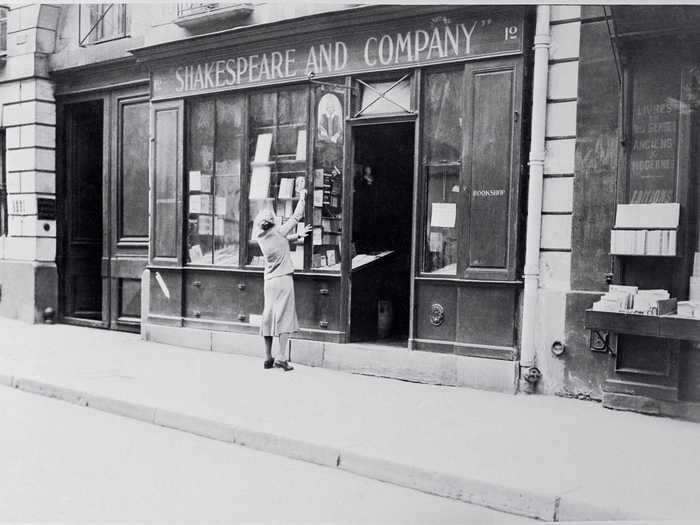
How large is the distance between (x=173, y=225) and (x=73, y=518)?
787 centimetres

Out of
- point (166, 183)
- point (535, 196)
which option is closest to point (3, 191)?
point (166, 183)

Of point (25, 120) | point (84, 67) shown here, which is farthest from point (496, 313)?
point (25, 120)

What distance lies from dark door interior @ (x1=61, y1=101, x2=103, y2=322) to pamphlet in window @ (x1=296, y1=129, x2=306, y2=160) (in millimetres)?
5526

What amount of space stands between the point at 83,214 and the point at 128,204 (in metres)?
1.72

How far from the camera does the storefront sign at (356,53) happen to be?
28.9 ft

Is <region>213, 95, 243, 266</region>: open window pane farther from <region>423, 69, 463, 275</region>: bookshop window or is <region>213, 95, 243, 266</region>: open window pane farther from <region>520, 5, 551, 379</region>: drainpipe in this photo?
<region>520, 5, 551, 379</region>: drainpipe

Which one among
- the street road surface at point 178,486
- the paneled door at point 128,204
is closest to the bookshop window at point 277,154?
the paneled door at point 128,204

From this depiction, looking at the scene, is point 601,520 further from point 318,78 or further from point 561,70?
point 318,78

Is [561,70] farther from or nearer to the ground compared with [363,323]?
farther from the ground

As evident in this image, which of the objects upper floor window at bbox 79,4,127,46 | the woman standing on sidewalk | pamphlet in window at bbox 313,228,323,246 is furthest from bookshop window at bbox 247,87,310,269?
upper floor window at bbox 79,4,127,46

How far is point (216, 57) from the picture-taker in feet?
37.6

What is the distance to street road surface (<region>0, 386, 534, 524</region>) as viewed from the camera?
482 cm

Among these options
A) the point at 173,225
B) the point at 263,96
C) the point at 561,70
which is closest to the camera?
the point at 561,70

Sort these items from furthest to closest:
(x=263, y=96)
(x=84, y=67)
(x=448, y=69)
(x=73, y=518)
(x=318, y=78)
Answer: (x=84, y=67)
(x=263, y=96)
(x=318, y=78)
(x=448, y=69)
(x=73, y=518)
